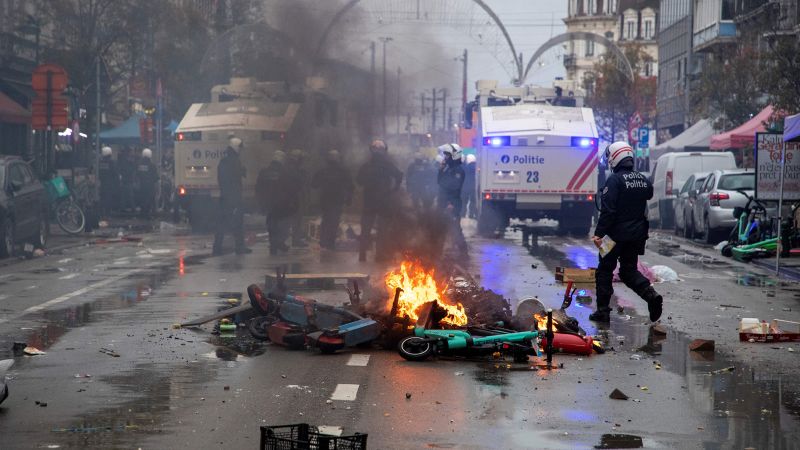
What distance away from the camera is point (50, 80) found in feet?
98.6

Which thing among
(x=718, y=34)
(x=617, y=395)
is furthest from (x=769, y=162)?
(x=718, y=34)

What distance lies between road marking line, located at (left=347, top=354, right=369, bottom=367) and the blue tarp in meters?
36.3

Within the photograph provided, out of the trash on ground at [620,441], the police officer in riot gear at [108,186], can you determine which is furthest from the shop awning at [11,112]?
the trash on ground at [620,441]

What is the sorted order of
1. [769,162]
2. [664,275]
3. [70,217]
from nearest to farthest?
[664,275] < [769,162] < [70,217]

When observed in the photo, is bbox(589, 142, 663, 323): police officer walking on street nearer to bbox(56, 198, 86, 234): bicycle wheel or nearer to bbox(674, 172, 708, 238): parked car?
bbox(674, 172, 708, 238): parked car

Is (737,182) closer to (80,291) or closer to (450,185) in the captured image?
(450,185)

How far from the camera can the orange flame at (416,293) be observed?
10930 mm

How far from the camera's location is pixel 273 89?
2989cm

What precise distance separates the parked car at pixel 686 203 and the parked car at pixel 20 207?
48.5 ft

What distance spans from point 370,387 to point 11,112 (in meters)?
31.1

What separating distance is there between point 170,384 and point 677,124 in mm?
68990

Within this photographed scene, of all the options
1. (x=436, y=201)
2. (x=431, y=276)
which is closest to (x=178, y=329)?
(x=431, y=276)

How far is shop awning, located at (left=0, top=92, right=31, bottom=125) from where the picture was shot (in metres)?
36.9

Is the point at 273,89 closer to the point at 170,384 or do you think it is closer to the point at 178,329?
the point at 178,329
